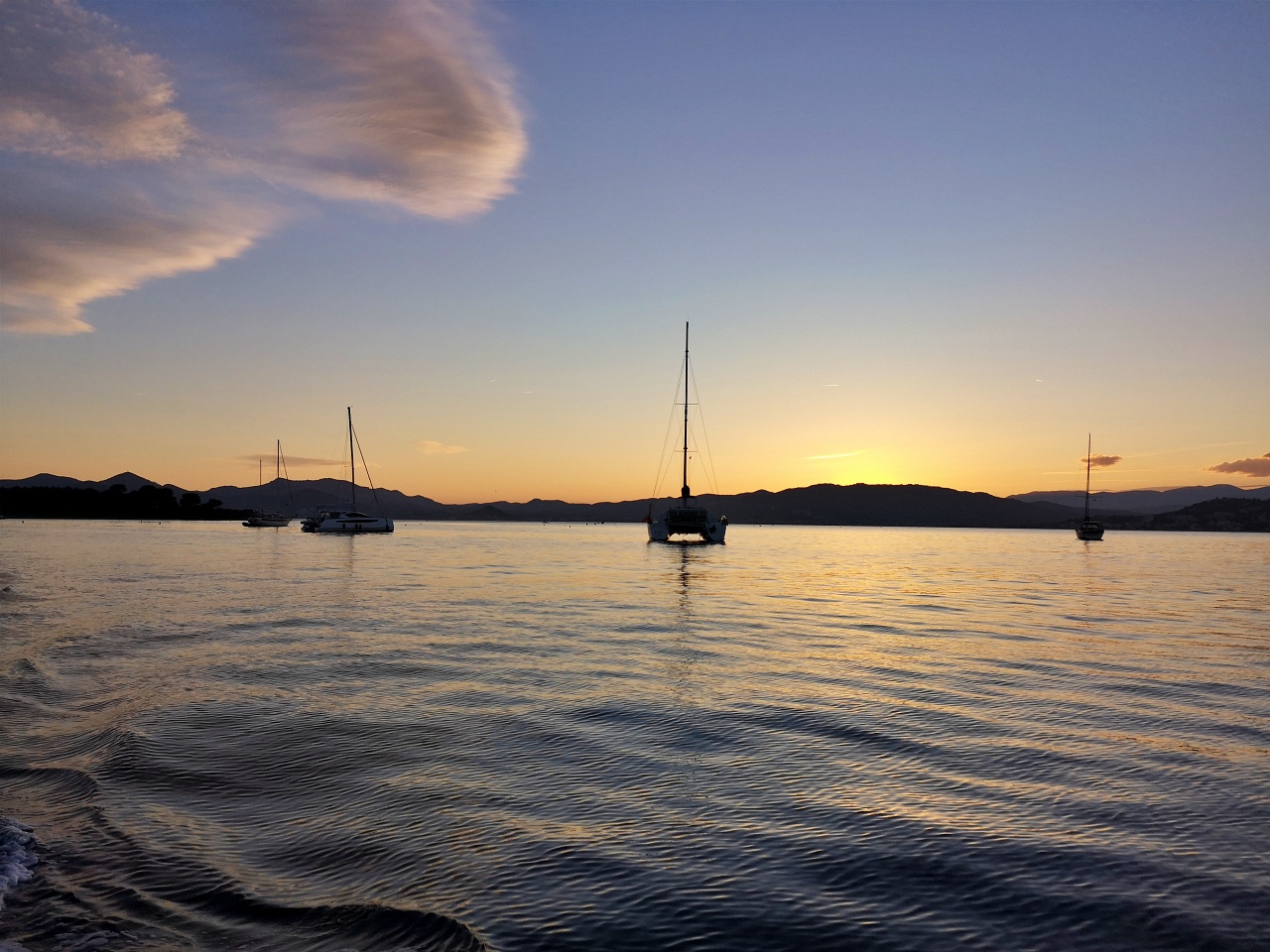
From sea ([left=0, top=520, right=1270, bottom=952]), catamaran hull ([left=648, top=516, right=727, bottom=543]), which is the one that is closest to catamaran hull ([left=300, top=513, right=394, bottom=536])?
catamaran hull ([left=648, top=516, right=727, bottom=543])

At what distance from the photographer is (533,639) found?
76.8ft

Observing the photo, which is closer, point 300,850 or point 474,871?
point 474,871

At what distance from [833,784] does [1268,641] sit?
22.1 metres

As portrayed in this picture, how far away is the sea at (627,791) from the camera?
6688 millimetres

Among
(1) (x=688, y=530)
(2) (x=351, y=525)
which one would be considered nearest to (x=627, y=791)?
(1) (x=688, y=530)

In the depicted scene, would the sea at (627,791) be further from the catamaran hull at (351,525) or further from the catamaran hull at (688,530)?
the catamaran hull at (351,525)

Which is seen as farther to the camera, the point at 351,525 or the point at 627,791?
the point at 351,525

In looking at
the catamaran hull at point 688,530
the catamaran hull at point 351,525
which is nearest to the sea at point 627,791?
the catamaran hull at point 688,530

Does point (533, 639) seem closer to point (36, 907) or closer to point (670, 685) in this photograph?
point (670, 685)

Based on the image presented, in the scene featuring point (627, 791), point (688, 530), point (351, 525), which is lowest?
point (627, 791)

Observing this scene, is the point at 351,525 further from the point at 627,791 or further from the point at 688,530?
the point at 627,791

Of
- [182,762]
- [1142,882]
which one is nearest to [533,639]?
[182,762]

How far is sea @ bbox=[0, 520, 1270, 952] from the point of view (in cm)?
669

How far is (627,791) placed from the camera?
393 inches
